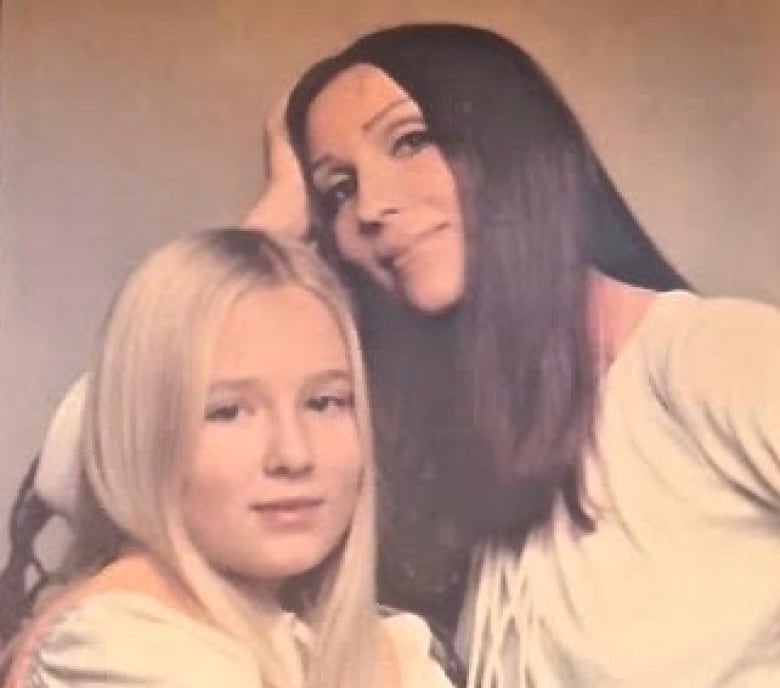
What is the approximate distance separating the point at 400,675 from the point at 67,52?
47 cm

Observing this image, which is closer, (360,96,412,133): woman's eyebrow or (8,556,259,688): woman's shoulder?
(8,556,259,688): woman's shoulder

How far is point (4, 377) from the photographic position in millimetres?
1140

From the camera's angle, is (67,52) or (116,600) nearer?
(116,600)

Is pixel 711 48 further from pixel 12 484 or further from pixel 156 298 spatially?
pixel 12 484

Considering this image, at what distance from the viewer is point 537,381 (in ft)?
3.67

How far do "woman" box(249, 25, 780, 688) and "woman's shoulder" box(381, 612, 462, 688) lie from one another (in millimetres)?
16

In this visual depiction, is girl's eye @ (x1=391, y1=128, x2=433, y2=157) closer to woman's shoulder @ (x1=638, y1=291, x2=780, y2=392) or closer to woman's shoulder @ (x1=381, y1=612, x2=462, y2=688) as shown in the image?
woman's shoulder @ (x1=638, y1=291, x2=780, y2=392)

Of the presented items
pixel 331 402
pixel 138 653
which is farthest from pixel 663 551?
pixel 138 653

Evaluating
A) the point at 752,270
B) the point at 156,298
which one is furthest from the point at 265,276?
the point at 752,270

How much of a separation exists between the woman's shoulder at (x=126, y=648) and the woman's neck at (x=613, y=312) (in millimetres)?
302

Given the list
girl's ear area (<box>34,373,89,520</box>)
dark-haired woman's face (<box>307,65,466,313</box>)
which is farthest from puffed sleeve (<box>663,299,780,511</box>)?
girl's ear area (<box>34,373,89,520</box>)

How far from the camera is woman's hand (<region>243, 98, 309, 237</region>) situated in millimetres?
1139

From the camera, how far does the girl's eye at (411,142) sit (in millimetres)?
1152

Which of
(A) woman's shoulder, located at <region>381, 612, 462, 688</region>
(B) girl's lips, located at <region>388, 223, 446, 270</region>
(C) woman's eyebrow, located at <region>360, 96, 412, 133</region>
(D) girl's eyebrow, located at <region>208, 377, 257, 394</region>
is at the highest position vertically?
(C) woman's eyebrow, located at <region>360, 96, 412, 133</region>
